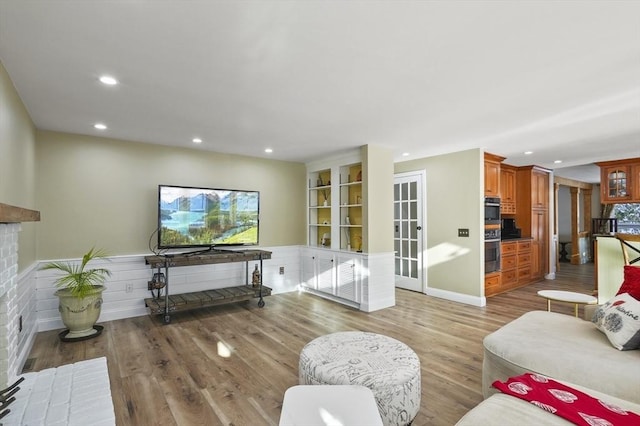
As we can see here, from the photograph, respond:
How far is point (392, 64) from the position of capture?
212cm

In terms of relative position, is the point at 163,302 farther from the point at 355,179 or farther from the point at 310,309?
the point at 355,179

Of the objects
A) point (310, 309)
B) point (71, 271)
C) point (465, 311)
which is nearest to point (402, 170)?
point (465, 311)

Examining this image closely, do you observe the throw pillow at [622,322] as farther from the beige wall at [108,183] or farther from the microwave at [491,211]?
the beige wall at [108,183]

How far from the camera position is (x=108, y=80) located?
93.4 inches

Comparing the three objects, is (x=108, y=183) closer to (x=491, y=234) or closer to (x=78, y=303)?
(x=78, y=303)

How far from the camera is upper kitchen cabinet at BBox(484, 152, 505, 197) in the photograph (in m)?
4.91

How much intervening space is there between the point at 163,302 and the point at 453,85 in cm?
405

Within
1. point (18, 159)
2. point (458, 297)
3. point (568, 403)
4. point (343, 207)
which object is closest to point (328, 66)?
point (568, 403)

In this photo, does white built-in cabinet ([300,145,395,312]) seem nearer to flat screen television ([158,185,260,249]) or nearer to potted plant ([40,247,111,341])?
flat screen television ([158,185,260,249])

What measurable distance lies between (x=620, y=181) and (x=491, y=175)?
251 cm

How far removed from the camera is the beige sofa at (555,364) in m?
1.28

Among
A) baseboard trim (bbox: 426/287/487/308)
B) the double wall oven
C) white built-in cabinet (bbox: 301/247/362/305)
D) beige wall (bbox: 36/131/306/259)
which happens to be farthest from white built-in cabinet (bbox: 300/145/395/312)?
the double wall oven

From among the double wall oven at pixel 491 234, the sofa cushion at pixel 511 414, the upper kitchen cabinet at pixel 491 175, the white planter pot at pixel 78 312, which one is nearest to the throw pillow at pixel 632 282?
the sofa cushion at pixel 511 414

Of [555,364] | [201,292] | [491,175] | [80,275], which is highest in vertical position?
[491,175]
